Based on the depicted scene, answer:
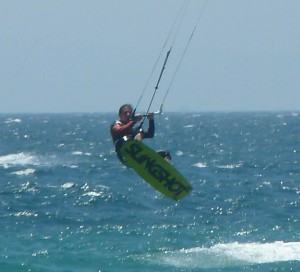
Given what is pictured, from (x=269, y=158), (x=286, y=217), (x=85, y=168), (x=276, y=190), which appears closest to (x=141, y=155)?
(x=286, y=217)

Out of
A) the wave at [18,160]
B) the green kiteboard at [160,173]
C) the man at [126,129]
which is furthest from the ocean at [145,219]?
the man at [126,129]

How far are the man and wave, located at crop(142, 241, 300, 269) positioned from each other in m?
8.24

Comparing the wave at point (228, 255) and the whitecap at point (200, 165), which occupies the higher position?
the whitecap at point (200, 165)

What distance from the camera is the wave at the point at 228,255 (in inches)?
1087

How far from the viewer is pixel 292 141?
279ft

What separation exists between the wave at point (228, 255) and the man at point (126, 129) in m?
8.24

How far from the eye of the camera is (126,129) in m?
19.3

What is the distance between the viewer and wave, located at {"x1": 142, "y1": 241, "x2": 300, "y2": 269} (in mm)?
27609

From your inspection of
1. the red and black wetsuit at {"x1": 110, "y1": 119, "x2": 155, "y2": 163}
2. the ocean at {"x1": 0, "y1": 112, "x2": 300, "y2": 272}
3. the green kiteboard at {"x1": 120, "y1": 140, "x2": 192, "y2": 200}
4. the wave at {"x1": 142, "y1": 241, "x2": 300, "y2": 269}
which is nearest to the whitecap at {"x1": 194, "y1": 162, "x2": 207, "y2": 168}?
the ocean at {"x1": 0, "y1": 112, "x2": 300, "y2": 272}

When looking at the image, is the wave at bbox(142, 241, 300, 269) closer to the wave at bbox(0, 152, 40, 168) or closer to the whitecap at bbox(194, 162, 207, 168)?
the whitecap at bbox(194, 162, 207, 168)

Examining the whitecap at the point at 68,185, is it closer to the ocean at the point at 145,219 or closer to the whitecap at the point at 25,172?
the ocean at the point at 145,219

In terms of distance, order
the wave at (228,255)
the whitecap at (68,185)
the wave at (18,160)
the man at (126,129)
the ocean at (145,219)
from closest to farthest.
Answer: the man at (126,129)
the wave at (228,255)
the ocean at (145,219)
the whitecap at (68,185)
the wave at (18,160)

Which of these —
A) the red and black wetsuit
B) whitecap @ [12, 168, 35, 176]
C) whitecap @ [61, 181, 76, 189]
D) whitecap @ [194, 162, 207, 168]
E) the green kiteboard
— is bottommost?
the green kiteboard

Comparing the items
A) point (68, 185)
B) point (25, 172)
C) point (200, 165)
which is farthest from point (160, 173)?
point (200, 165)
